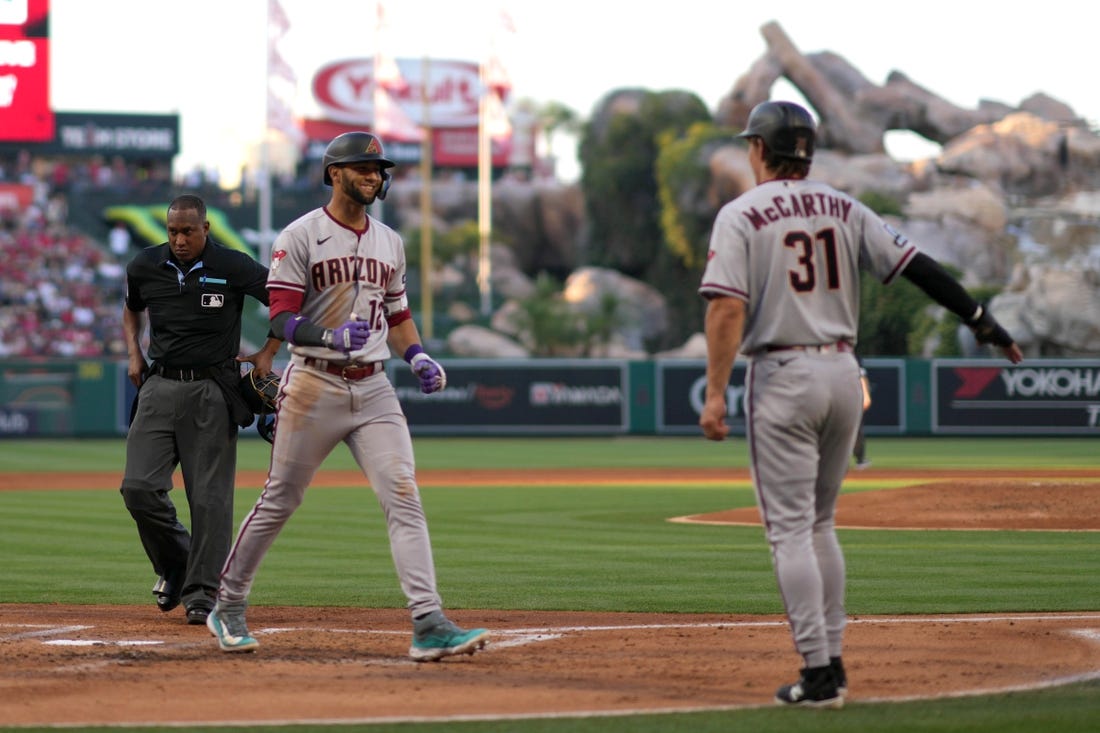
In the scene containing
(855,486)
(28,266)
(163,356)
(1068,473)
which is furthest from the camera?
(28,266)

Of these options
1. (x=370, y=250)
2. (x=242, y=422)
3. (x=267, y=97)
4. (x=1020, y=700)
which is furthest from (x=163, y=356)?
(x=267, y=97)

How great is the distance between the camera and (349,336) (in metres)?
6.51

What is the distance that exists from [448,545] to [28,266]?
38.3 meters

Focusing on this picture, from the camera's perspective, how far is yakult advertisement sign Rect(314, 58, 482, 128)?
62.2m

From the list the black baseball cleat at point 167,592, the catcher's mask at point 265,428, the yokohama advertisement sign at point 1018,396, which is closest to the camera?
the catcher's mask at point 265,428

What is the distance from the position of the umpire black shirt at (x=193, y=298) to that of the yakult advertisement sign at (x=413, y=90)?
5140 centimetres

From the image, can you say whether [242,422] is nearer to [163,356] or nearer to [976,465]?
[163,356]

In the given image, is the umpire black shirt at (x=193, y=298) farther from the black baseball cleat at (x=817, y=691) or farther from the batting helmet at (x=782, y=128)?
the black baseball cleat at (x=817, y=691)

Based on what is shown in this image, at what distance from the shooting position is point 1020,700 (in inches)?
222

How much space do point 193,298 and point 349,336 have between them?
75.7 inches

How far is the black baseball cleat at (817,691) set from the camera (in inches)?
217

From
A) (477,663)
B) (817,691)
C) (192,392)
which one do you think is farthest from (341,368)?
(817,691)

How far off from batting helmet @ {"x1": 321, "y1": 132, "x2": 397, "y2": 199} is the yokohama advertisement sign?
2670 centimetres

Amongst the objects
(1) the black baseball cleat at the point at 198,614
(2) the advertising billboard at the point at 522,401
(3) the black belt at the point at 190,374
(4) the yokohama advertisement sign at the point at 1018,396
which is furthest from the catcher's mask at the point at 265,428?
(2) the advertising billboard at the point at 522,401
